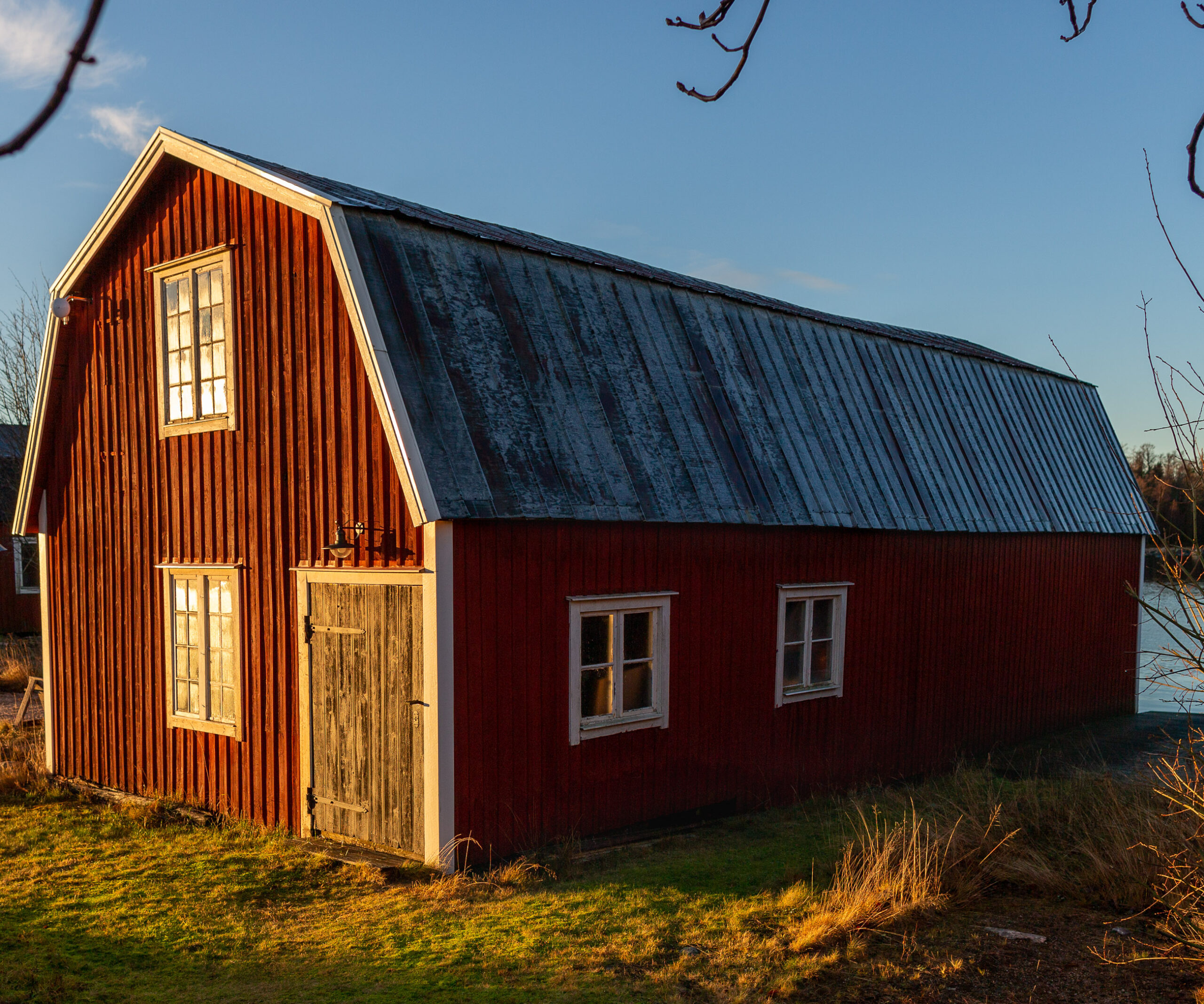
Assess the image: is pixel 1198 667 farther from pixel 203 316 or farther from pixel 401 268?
pixel 203 316

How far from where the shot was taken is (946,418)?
1432 centimetres

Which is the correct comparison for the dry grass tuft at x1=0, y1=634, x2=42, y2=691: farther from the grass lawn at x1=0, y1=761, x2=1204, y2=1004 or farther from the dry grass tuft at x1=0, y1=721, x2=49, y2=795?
the grass lawn at x1=0, y1=761, x2=1204, y2=1004

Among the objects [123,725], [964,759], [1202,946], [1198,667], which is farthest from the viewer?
[964,759]

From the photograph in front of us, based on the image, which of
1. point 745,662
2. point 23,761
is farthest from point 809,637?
point 23,761

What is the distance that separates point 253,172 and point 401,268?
1843 mm

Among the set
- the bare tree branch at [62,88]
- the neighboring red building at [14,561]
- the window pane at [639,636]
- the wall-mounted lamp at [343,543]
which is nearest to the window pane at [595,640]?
the window pane at [639,636]

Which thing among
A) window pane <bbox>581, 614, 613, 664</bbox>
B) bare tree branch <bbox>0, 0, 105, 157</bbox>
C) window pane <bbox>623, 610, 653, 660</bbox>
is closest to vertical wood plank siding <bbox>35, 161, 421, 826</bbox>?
window pane <bbox>581, 614, 613, 664</bbox>

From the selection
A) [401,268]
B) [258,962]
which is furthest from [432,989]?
[401,268]

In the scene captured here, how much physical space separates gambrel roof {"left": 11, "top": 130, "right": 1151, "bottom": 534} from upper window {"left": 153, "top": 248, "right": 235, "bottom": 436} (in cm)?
107

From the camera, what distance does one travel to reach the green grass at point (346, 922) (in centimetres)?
604

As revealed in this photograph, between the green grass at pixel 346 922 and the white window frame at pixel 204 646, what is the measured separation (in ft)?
3.36

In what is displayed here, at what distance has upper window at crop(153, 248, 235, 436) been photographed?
1002 cm

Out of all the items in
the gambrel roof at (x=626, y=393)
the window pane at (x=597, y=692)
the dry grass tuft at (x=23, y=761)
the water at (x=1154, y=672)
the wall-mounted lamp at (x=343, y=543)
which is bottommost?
the water at (x=1154, y=672)

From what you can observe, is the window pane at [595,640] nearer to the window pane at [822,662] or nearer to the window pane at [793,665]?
the window pane at [793,665]
